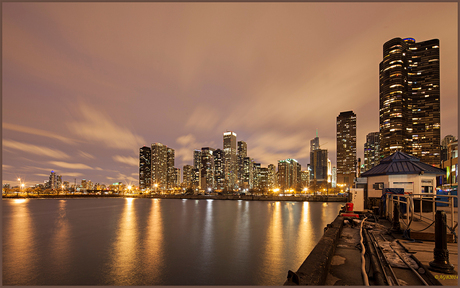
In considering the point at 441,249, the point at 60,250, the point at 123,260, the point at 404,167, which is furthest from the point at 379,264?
the point at 60,250

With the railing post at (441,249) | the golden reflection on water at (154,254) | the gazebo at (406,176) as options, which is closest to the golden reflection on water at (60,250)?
the golden reflection on water at (154,254)

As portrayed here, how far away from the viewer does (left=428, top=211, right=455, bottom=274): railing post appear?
6387 mm

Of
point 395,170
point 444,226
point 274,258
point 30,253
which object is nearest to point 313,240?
point 274,258

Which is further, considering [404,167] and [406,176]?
[404,167]

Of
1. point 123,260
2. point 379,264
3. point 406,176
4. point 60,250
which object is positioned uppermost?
point 406,176

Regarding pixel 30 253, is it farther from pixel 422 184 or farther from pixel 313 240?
pixel 422 184

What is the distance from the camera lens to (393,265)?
7219mm

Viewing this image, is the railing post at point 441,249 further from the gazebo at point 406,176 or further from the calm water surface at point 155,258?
the gazebo at point 406,176

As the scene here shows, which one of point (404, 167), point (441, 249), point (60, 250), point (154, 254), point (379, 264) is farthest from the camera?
point (404, 167)

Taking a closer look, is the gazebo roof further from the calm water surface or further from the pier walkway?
the pier walkway

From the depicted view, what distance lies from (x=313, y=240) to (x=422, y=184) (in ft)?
49.5

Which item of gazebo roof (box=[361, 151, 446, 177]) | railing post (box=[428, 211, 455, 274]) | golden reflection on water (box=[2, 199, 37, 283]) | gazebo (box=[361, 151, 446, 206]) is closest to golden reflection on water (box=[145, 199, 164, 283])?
golden reflection on water (box=[2, 199, 37, 283])

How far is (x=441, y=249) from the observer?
6.43 m

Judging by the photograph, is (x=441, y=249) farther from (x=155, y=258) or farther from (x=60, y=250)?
(x=60, y=250)
